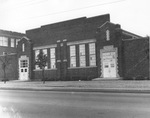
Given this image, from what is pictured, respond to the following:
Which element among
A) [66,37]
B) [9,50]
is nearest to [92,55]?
[66,37]

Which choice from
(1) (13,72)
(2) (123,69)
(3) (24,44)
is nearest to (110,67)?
(2) (123,69)

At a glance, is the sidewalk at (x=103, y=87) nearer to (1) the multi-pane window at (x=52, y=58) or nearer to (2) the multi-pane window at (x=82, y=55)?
(2) the multi-pane window at (x=82, y=55)

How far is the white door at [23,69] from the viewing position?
127 feet

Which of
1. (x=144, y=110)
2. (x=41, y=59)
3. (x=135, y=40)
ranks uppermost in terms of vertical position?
(x=135, y=40)

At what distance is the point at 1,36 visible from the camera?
50625mm

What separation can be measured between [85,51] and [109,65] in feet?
13.7

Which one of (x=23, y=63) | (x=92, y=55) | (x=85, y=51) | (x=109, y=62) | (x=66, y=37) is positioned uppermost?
(x=66, y=37)

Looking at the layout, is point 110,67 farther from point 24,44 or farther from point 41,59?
point 24,44

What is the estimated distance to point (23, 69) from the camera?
3916cm

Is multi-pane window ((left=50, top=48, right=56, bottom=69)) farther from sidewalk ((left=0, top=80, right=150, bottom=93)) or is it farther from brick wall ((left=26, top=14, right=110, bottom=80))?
sidewalk ((left=0, top=80, right=150, bottom=93))

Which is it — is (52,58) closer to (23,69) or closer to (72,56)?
(72,56)

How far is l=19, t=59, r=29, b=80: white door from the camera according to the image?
38.7 m

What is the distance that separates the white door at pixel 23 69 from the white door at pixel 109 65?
14256 mm

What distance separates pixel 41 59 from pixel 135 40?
11.4m
